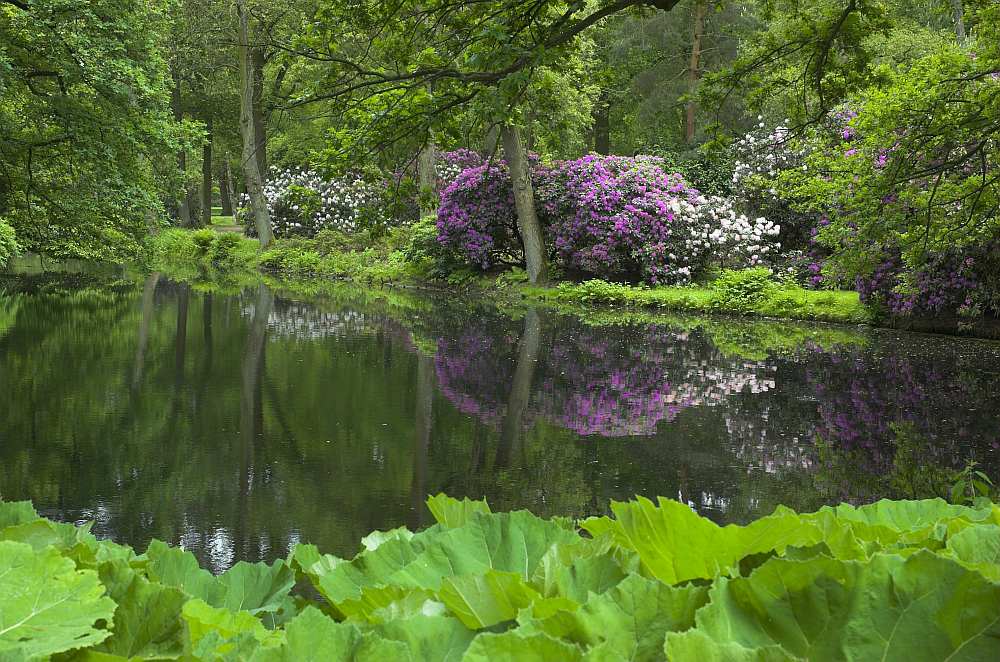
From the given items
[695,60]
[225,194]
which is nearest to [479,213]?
[695,60]

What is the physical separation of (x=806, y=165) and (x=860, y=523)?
2106 cm

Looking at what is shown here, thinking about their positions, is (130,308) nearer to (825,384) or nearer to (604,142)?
(825,384)

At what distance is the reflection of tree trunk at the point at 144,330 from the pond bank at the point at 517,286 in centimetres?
123

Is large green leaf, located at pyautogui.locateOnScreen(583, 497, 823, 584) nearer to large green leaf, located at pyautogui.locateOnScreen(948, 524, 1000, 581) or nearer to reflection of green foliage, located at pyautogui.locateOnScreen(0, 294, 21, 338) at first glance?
large green leaf, located at pyautogui.locateOnScreen(948, 524, 1000, 581)

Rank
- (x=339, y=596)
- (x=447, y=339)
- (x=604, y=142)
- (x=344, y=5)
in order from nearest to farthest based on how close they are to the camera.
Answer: (x=339, y=596), (x=344, y=5), (x=447, y=339), (x=604, y=142)

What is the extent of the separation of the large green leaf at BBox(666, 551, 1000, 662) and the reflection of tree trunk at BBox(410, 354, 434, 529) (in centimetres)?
453

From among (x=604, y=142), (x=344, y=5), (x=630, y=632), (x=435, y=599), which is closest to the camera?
(x=630, y=632)

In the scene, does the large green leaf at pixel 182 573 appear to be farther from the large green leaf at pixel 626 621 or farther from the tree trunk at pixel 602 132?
the tree trunk at pixel 602 132

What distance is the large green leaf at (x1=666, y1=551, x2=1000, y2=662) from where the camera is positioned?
97 cm

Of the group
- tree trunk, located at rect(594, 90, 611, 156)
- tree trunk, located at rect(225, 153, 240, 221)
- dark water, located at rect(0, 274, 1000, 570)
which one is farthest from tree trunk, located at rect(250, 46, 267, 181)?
dark water, located at rect(0, 274, 1000, 570)

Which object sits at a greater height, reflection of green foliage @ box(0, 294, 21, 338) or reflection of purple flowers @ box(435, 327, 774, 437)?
reflection of green foliage @ box(0, 294, 21, 338)

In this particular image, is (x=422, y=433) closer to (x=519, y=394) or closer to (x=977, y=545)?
(x=519, y=394)

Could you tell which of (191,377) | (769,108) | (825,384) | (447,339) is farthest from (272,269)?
(825,384)

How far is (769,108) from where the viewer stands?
34.1 meters
